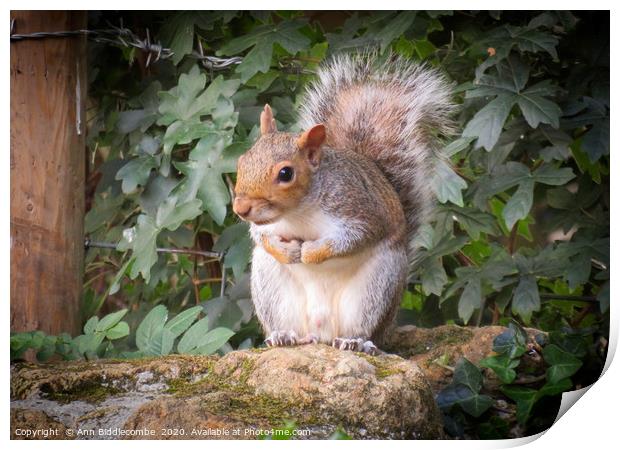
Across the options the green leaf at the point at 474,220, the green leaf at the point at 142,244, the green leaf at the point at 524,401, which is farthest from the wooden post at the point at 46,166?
the green leaf at the point at 524,401

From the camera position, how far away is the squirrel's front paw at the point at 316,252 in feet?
A: 7.25

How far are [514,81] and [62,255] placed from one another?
4.45ft

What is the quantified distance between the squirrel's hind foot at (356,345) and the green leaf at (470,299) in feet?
1.84

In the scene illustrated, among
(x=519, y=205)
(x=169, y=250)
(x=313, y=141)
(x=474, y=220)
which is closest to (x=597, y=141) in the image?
(x=519, y=205)

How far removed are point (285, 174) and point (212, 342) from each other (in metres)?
0.59

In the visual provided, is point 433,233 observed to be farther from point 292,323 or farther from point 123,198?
point 123,198

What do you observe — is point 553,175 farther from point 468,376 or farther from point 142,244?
point 142,244

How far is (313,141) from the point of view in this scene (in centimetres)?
219

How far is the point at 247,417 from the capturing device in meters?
2.11

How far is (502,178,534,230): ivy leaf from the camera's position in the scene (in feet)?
8.85

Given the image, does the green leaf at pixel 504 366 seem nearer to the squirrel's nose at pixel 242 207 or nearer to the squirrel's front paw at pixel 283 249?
the squirrel's front paw at pixel 283 249

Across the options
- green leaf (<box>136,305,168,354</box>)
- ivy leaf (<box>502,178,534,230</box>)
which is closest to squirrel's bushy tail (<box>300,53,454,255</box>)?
ivy leaf (<box>502,178,534,230</box>)

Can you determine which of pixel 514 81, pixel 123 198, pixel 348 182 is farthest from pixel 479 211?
pixel 123 198

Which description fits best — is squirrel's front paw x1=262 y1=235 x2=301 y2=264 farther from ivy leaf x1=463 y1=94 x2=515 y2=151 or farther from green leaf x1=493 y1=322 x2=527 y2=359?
ivy leaf x1=463 y1=94 x2=515 y2=151
